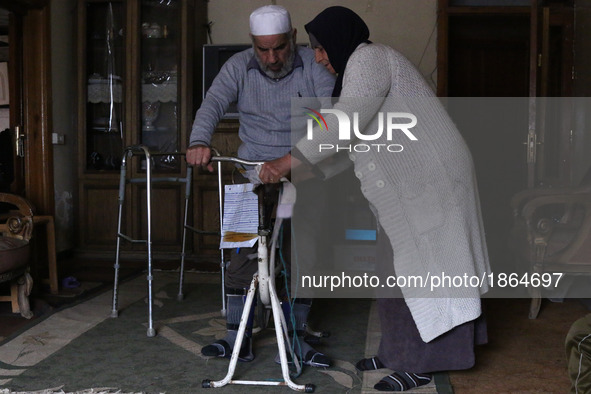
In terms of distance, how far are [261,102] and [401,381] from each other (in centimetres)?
122

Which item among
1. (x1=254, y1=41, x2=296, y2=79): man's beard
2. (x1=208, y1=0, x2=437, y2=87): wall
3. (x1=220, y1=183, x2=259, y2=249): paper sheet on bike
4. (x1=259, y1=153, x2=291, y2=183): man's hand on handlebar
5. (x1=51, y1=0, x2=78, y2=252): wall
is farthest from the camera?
(x1=208, y1=0, x2=437, y2=87): wall

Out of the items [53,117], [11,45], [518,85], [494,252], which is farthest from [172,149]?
[518,85]

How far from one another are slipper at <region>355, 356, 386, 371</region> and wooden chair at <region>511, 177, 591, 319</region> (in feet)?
4.01

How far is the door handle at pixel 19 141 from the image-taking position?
4168 mm

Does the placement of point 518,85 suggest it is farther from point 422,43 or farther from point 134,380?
point 134,380

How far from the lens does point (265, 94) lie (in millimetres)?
2557

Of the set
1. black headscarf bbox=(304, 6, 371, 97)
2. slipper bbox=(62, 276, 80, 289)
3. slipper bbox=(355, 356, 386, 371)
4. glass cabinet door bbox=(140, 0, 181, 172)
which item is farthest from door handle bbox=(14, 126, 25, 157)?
slipper bbox=(355, 356, 386, 371)

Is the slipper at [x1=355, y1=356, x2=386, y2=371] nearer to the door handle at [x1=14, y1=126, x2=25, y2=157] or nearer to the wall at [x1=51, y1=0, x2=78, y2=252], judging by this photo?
the door handle at [x1=14, y1=126, x2=25, y2=157]

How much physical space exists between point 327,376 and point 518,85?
4.76 metres

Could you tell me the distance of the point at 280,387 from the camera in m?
2.19

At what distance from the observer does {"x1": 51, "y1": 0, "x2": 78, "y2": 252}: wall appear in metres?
4.72

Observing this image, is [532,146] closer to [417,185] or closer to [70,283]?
[417,185]

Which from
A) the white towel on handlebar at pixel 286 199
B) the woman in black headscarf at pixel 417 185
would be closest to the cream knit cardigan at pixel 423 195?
the woman in black headscarf at pixel 417 185

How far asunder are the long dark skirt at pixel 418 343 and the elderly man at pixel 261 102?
1.07ft
